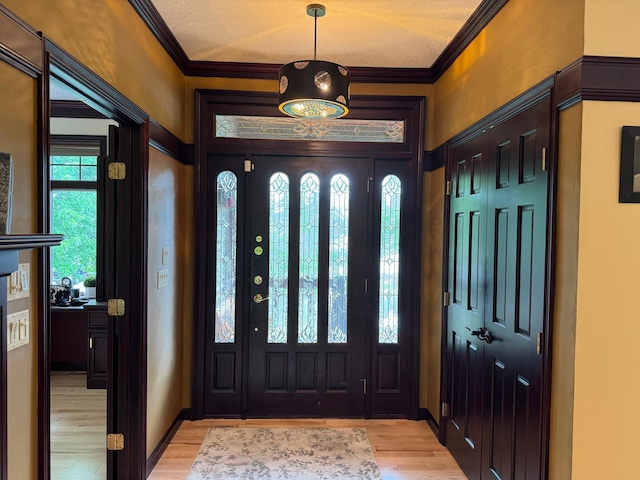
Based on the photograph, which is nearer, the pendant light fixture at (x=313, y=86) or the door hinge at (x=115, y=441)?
the pendant light fixture at (x=313, y=86)

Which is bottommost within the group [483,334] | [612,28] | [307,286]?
[483,334]

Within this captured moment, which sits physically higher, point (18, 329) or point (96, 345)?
point (18, 329)

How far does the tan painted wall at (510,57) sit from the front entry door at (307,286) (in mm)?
916

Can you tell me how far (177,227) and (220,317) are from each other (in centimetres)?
82

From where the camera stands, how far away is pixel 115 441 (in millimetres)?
2562

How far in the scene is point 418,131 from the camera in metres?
3.53

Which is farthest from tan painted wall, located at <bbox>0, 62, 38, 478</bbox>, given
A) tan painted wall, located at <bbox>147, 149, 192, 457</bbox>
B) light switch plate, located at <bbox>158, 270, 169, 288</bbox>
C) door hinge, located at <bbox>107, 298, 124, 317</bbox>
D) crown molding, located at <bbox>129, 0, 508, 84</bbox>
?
crown molding, located at <bbox>129, 0, 508, 84</bbox>

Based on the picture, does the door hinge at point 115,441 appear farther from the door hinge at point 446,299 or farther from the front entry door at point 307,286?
the door hinge at point 446,299

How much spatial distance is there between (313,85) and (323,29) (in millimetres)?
677

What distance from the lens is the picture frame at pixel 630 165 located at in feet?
5.30

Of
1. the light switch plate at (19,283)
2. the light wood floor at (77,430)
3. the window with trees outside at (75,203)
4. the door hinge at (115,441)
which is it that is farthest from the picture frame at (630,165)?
the window with trees outside at (75,203)

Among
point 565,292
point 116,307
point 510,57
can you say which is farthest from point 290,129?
point 565,292

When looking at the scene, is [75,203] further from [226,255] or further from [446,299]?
[446,299]

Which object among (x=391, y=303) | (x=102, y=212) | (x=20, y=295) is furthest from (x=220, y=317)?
(x=20, y=295)
